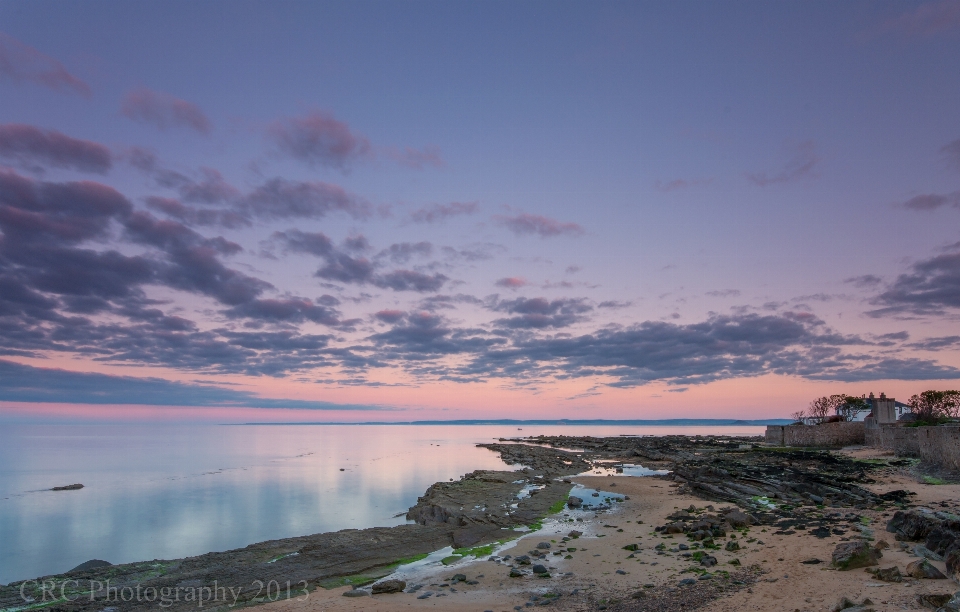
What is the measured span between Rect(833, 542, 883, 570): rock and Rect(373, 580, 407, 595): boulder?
11.6 meters

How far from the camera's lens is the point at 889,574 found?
38.8ft

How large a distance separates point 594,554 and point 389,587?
7.18 metres

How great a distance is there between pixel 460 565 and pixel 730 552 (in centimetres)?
875

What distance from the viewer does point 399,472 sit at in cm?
5569

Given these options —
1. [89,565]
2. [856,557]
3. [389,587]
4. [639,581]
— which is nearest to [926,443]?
[856,557]

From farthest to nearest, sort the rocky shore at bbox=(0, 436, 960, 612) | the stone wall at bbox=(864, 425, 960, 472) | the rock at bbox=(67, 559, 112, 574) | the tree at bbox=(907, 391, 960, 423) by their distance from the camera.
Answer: the tree at bbox=(907, 391, 960, 423)
the stone wall at bbox=(864, 425, 960, 472)
the rock at bbox=(67, 559, 112, 574)
the rocky shore at bbox=(0, 436, 960, 612)

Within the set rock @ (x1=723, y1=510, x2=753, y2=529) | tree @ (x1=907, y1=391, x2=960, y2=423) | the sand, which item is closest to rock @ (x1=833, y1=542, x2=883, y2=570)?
the sand

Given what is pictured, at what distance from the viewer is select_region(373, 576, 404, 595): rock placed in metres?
15.0

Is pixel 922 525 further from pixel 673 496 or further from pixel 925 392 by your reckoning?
pixel 925 392

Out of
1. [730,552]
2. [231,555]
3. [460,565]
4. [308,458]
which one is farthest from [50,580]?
A: [308,458]

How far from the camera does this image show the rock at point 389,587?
15.0 meters

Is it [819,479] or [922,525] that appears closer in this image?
[922,525]

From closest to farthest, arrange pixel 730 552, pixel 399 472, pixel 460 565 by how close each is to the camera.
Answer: pixel 730 552 → pixel 460 565 → pixel 399 472

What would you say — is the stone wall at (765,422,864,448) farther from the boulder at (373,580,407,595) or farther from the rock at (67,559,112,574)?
the rock at (67,559,112,574)
